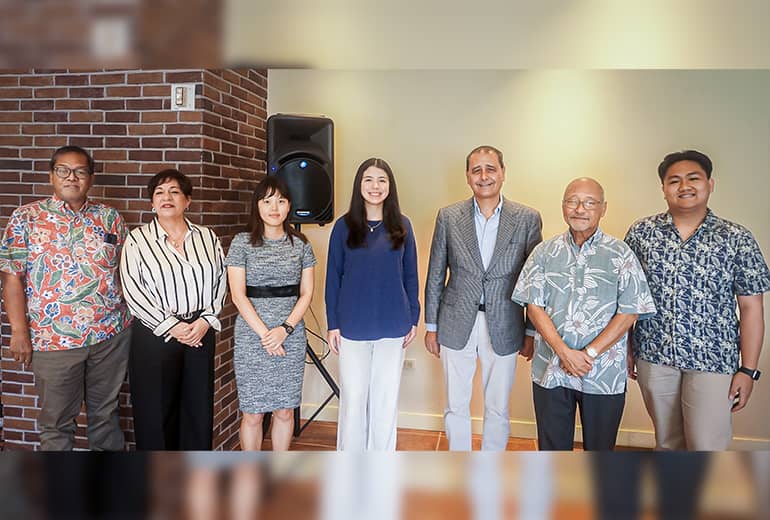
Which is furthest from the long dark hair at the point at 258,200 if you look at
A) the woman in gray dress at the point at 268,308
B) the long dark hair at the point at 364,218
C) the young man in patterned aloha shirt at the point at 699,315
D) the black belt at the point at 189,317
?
the young man in patterned aloha shirt at the point at 699,315

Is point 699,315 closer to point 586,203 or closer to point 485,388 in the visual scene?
point 586,203

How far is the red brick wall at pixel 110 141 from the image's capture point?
2883 mm

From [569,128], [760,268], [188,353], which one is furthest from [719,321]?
[188,353]

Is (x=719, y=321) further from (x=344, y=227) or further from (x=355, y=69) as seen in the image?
(x=355, y=69)

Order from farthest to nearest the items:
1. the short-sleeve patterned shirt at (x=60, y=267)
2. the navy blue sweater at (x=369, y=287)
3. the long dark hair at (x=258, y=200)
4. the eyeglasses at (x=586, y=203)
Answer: the navy blue sweater at (x=369, y=287) < the long dark hair at (x=258, y=200) < the short-sleeve patterned shirt at (x=60, y=267) < the eyeglasses at (x=586, y=203)

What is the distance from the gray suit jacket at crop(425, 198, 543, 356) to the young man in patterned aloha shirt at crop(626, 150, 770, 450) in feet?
1.99

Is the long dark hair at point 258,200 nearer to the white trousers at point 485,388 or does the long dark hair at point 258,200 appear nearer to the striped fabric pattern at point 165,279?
the striped fabric pattern at point 165,279

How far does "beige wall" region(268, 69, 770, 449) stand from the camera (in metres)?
3.19

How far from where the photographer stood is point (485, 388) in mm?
2818

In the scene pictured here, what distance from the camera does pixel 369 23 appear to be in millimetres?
260

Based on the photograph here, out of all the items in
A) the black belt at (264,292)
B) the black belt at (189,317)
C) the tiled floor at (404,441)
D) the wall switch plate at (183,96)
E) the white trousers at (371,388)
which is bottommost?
the tiled floor at (404,441)

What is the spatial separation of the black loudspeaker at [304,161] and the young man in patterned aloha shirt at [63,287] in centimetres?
93

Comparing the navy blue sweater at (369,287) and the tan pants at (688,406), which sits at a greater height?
the navy blue sweater at (369,287)

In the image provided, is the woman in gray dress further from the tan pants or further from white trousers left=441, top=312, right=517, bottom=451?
the tan pants
